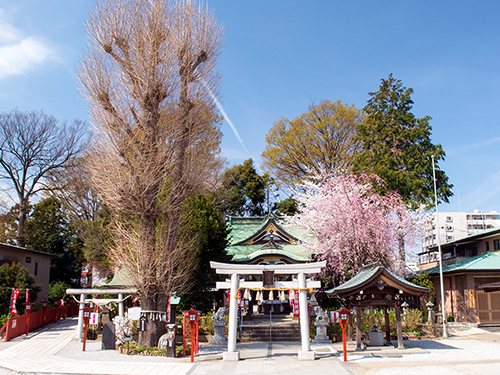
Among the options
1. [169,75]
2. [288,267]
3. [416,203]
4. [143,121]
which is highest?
[169,75]

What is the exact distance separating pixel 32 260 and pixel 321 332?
67.9 feet

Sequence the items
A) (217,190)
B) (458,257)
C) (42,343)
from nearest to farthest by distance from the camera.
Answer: (42,343)
(458,257)
(217,190)

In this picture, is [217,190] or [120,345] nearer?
[120,345]

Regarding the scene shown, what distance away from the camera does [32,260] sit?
25453 mm

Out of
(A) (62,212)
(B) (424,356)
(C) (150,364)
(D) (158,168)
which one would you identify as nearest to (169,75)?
(D) (158,168)

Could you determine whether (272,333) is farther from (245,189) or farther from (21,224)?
(245,189)

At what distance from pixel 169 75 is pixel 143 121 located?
2101mm

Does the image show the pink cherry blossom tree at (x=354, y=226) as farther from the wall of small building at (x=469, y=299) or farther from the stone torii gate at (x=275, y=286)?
the stone torii gate at (x=275, y=286)

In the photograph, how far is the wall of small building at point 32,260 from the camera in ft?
72.5

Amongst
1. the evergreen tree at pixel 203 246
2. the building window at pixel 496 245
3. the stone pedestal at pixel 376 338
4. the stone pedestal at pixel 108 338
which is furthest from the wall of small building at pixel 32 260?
the building window at pixel 496 245

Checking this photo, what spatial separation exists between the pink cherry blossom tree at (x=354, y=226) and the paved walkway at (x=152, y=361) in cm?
658

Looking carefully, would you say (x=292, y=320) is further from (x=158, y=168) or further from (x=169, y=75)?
(x=169, y=75)

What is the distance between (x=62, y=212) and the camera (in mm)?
36594

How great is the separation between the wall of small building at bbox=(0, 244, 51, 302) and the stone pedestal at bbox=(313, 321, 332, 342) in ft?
60.3
